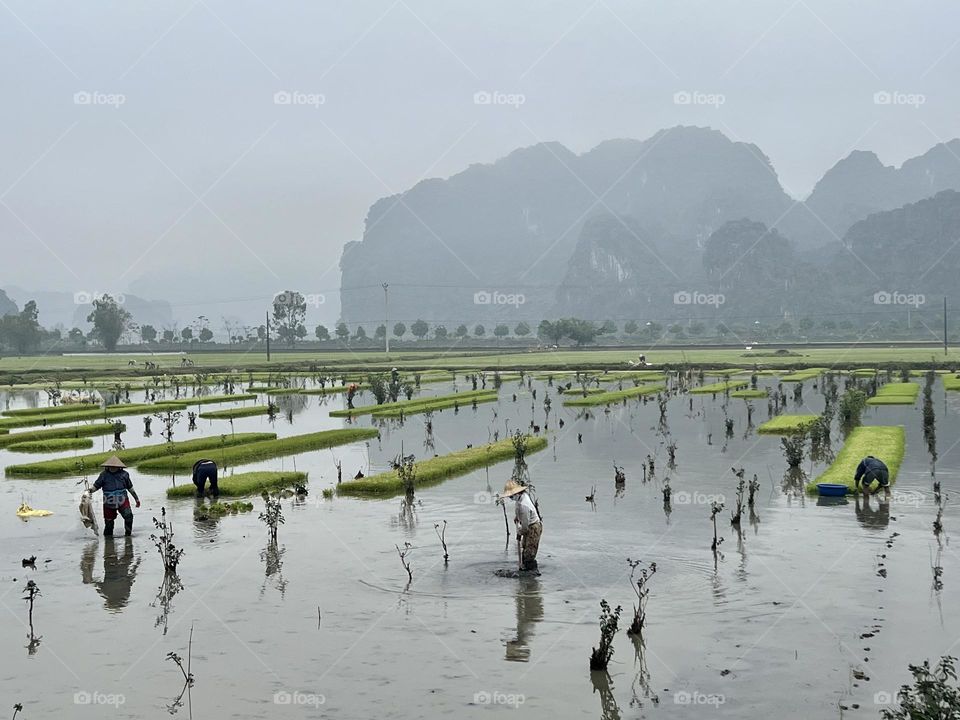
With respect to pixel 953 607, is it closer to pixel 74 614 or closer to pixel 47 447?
pixel 74 614

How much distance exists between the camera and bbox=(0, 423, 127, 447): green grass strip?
139 feet

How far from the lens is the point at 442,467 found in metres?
30.9

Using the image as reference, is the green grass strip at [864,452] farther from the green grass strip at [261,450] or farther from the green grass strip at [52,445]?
the green grass strip at [52,445]

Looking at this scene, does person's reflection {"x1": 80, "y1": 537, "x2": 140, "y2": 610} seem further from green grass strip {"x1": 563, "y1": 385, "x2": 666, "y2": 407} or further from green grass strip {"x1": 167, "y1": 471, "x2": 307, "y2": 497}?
green grass strip {"x1": 563, "y1": 385, "x2": 666, "y2": 407}

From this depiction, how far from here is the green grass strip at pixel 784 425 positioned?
40.2 m

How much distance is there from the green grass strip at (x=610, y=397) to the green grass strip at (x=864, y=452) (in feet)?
56.8

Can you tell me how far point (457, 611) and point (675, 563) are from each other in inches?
190

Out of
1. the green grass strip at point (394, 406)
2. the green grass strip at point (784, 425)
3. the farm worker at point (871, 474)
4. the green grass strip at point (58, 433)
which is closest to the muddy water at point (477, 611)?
the farm worker at point (871, 474)

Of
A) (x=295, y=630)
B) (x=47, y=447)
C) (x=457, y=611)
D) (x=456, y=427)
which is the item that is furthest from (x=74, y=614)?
(x=456, y=427)

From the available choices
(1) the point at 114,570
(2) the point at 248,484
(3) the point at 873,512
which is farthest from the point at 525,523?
(2) the point at 248,484

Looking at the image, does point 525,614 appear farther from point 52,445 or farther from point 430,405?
point 430,405

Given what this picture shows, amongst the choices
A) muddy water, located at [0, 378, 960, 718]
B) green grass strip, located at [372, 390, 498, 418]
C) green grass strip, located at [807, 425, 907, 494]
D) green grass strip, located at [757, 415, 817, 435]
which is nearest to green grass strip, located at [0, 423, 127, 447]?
green grass strip, located at [372, 390, 498, 418]

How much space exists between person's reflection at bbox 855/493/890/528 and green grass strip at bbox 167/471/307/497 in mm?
14855

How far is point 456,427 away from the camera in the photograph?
46.4m
